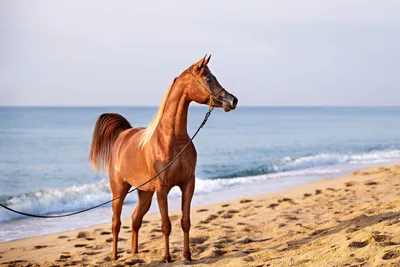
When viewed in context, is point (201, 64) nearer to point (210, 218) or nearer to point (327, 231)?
point (327, 231)

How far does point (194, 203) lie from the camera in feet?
39.1

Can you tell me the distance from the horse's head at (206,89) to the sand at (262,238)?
1.58 metres

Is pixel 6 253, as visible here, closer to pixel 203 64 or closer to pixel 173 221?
pixel 173 221

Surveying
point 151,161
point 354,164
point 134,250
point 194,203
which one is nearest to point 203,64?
point 151,161

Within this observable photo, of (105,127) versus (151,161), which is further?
(105,127)

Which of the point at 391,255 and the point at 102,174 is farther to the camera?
the point at 102,174

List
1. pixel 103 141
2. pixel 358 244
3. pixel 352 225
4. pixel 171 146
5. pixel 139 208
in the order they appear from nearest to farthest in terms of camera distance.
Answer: pixel 358 244 → pixel 171 146 → pixel 352 225 → pixel 139 208 → pixel 103 141

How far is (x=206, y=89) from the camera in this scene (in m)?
5.73

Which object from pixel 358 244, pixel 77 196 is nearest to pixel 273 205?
pixel 358 244

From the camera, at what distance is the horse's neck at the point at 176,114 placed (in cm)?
598

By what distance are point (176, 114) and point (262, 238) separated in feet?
7.18

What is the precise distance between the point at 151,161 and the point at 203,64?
1.16 m

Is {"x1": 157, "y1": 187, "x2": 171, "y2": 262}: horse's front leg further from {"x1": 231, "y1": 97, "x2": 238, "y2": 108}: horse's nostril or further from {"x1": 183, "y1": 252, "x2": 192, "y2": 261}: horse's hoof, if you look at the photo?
{"x1": 231, "y1": 97, "x2": 238, "y2": 108}: horse's nostril

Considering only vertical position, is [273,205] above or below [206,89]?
below
